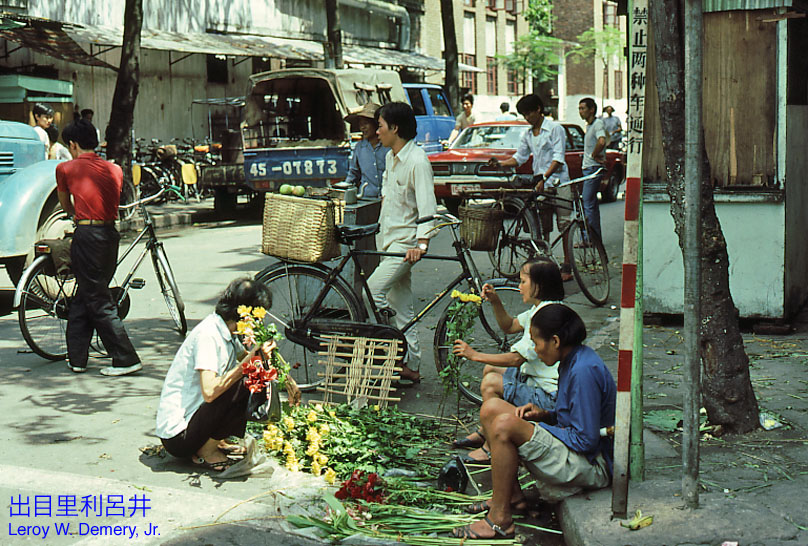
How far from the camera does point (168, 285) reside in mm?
7969

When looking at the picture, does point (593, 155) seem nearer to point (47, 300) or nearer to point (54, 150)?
point (47, 300)

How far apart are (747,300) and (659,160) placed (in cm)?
134

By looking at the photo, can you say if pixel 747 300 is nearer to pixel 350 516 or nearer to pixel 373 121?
pixel 373 121

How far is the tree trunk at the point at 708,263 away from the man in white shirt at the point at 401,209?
69.7 inches

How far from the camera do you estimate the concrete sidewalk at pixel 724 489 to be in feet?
13.1

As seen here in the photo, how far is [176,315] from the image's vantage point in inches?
320

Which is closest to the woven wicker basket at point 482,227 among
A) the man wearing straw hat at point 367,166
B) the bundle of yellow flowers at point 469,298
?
the man wearing straw hat at point 367,166

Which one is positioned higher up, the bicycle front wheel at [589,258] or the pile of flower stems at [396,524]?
the bicycle front wheel at [589,258]

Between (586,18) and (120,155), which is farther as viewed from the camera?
(586,18)

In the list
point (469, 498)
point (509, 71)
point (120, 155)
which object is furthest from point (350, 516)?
point (509, 71)

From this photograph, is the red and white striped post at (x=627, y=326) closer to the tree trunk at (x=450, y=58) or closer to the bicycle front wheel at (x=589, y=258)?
the bicycle front wheel at (x=589, y=258)

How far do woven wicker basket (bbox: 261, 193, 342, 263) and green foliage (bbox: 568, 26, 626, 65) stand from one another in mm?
46652

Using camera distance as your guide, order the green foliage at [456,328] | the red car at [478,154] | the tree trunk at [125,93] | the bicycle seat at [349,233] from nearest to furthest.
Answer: the green foliage at [456,328] → the bicycle seat at [349,233] → the red car at [478,154] → the tree trunk at [125,93]

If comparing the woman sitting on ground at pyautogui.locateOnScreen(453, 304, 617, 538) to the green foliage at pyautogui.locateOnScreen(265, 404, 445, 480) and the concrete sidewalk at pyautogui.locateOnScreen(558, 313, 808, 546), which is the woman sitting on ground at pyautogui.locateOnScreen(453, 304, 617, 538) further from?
the green foliage at pyautogui.locateOnScreen(265, 404, 445, 480)
